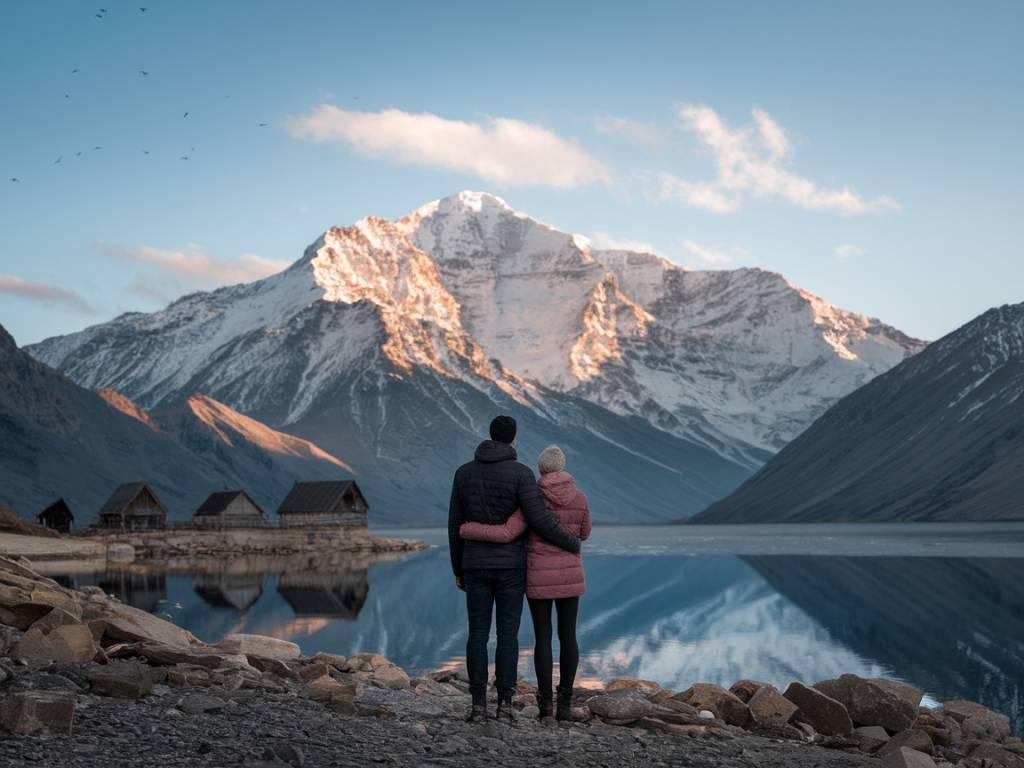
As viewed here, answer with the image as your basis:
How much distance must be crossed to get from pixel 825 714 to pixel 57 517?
8977 cm

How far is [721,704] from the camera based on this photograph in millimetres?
16781

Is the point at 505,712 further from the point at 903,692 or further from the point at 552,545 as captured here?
the point at 903,692

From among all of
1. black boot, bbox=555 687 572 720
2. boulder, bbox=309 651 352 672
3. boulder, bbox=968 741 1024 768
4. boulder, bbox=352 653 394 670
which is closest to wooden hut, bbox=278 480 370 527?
boulder, bbox=352 653 394 670

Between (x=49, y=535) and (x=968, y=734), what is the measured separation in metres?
68.8

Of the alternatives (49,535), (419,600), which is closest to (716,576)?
(419,600)

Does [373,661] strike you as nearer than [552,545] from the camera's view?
No

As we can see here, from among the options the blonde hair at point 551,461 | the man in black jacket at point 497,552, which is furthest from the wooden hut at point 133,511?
the man in black jacket at point 497,552

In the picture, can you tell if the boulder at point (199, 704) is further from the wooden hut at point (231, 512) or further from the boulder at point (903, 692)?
the wooden hut at point (231, 512)

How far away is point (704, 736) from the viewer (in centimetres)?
1454

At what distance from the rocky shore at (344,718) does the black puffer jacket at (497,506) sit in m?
1.77

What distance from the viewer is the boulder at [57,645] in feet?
45.4

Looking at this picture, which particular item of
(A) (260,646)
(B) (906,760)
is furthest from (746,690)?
(A) (260,646)

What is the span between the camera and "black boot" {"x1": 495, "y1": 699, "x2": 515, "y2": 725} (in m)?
13.7

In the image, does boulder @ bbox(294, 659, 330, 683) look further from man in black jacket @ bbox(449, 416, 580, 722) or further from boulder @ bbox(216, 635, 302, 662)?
boulder @ bbox(216, 635, 302, 662)
